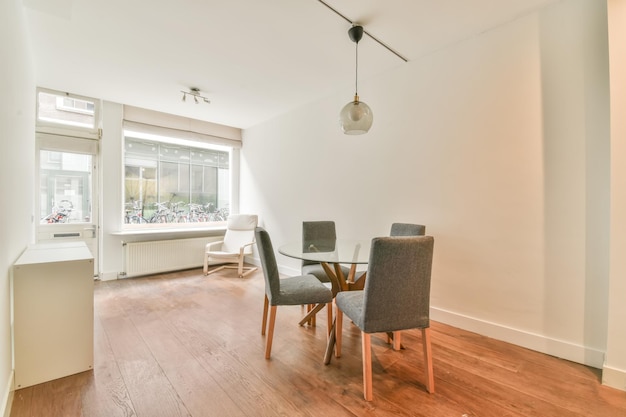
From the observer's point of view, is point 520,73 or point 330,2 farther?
point 520,73

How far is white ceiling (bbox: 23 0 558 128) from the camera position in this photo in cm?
213

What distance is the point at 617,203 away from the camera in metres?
1.75

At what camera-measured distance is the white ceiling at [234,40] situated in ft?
6.99

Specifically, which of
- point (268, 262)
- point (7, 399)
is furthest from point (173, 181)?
point (7, 399)

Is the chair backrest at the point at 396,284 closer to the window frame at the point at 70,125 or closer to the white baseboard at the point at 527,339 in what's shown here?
the white baseboard at the point at 527,339

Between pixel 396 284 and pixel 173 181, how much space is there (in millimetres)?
4532

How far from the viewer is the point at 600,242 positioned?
194cm

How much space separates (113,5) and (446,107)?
115 inches

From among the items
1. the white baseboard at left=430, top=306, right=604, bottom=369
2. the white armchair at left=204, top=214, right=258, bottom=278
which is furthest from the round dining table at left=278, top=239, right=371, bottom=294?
the white armchair at left=204, top=214, right=258, bottom=278

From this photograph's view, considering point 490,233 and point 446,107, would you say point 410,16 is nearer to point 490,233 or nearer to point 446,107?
point 446,107

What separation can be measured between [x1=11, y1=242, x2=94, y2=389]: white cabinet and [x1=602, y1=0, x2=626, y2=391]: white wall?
3431 millimetres

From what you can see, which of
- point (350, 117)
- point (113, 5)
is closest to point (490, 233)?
point (350, 117)

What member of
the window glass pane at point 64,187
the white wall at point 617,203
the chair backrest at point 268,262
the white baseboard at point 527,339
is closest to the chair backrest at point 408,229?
the white baseboard at point 527,339

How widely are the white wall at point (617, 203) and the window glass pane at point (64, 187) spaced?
5.65 meters
